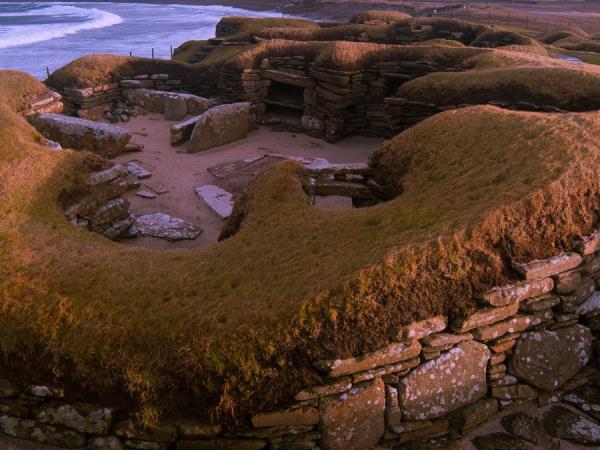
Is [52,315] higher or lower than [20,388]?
higher

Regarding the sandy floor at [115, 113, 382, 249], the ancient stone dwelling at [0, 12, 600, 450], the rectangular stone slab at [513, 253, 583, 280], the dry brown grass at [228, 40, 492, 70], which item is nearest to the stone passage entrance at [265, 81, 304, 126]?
the sandy floor at [115, 113, 382, 249]

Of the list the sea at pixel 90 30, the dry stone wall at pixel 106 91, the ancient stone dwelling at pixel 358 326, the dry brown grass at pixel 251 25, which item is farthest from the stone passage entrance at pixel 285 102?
the sea at pixel 90 30

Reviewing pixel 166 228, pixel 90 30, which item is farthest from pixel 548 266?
pixel 90 30

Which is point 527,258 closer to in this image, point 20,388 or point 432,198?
point 432,198

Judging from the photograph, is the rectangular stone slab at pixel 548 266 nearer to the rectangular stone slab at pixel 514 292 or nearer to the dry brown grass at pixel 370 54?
the rectangular stone slab at pixel 514 292

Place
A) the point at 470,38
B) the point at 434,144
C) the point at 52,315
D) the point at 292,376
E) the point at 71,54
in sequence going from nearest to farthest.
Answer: the point at 292,376 → the point at 52,315 → the point at 434,144 → the point at 470,38 → the point at 71,54

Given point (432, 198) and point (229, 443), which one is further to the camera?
point (432, 198)

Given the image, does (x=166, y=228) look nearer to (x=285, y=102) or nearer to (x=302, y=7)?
(x=285, y=102)

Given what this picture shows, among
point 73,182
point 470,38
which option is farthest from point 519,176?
point 470,38
